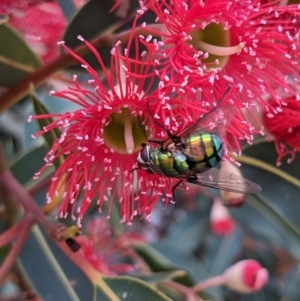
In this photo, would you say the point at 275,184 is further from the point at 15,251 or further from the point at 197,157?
the point at 15,251

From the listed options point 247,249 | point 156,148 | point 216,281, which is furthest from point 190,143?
point 247,249

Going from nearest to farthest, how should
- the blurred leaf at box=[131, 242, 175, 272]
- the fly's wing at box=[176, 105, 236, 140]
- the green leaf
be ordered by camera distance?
1. the fly's wing at box=[176, 105, 236, 140]
2. the green leaf
3. the blurred leaf at box=[131, 242, 175, 272]

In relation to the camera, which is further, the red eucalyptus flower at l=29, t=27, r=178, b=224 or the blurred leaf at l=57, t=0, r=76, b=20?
the blurred leaf at l=57, t=0, r=76, b=20

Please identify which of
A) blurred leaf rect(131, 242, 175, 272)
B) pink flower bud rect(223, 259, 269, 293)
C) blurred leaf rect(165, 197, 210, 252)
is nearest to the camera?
pink flower bud rect(223, 259, 269, 293)

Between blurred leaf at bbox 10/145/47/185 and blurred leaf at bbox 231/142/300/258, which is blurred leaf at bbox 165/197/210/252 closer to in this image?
blurred leaf at bbox 231/142/300/258

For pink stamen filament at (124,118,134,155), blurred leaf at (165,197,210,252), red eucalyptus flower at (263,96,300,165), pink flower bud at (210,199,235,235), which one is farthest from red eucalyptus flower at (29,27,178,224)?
blurred leaf at (165,197,210,252)

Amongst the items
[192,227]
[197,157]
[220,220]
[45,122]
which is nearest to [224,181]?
[197,157]

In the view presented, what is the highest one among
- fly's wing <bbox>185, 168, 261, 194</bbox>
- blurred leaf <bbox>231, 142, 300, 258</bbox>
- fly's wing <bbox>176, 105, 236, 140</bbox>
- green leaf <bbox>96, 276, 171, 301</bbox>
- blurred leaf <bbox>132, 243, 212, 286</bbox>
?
fly's wing <bbox>176, 105, 236, 140</bbox>

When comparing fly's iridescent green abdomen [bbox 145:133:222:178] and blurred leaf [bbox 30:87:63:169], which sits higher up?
blurred leaf [bbox 30:87:63:169]
